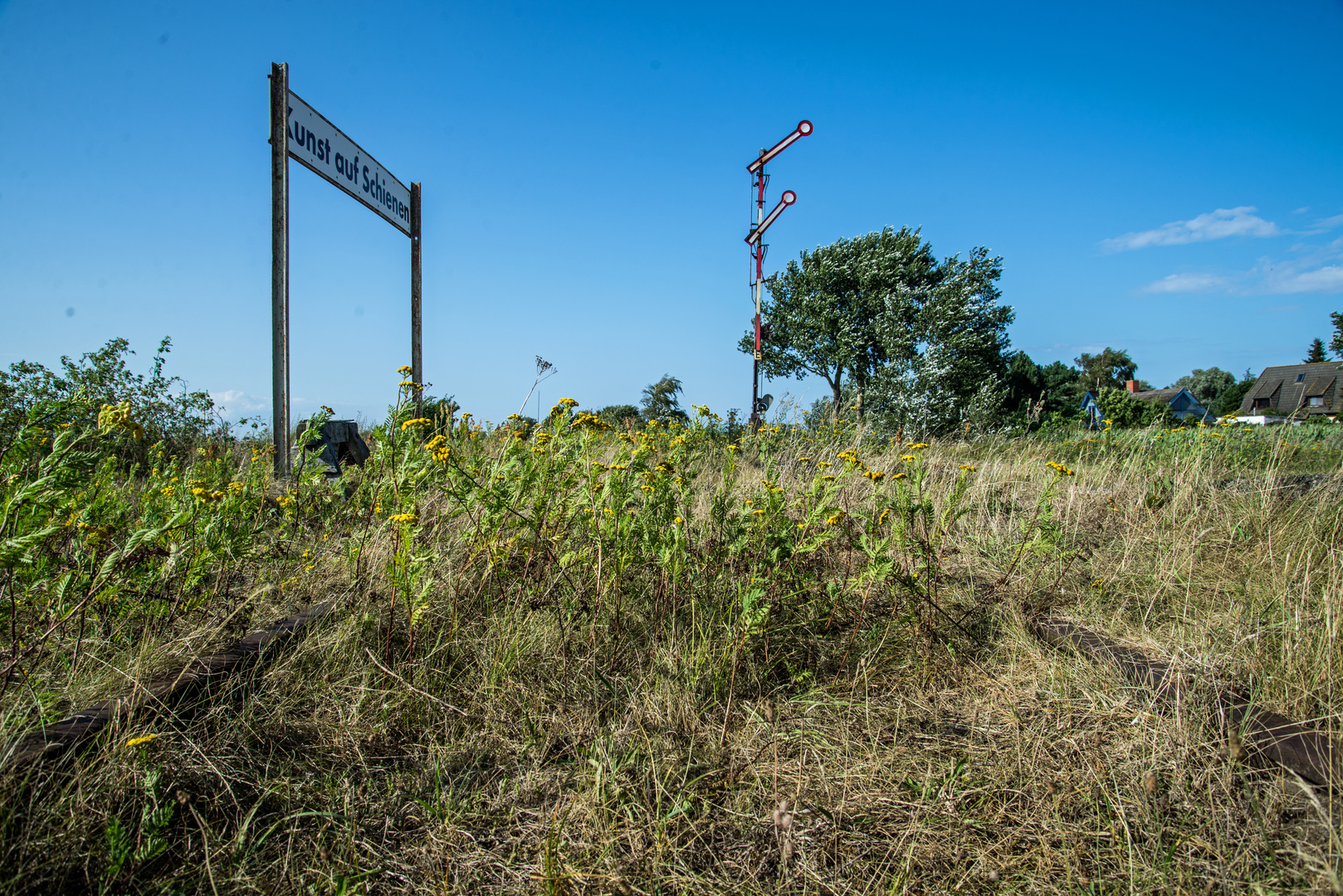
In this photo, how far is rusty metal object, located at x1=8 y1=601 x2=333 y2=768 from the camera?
1.42 meters

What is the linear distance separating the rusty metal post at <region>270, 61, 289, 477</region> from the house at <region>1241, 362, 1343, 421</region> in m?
54.1

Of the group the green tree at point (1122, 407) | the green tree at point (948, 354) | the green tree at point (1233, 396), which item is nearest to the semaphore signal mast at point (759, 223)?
the green tree at point (948, 354)

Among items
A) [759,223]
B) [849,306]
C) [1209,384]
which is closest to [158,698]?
[759,223]

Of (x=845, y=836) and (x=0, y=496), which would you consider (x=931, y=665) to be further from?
(x=0, y=496)

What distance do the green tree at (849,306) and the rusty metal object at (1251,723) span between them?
59.7 feet

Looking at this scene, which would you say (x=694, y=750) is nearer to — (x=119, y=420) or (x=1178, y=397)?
(x=119, y=420)

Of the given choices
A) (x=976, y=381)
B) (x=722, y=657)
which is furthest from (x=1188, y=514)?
(x=976, y=381)

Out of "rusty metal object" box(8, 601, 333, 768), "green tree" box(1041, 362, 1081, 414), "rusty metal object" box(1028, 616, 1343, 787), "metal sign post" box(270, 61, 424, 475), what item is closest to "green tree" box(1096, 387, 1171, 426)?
"green tree" box(1041, 362, 1081, 414)

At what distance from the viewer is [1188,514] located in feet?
13.3

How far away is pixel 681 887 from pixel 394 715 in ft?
3.42

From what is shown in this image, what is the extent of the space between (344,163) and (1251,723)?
20.7 ft

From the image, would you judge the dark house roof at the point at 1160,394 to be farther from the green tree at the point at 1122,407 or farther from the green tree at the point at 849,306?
the green tree at the point at 849,306

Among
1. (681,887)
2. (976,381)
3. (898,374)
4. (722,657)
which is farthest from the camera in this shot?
Answer: (976,381)

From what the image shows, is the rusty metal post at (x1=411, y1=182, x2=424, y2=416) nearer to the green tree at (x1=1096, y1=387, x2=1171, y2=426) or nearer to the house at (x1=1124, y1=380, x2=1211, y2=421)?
the green tree at (x1=1096, y1=387, x2=1171, y2=426)
